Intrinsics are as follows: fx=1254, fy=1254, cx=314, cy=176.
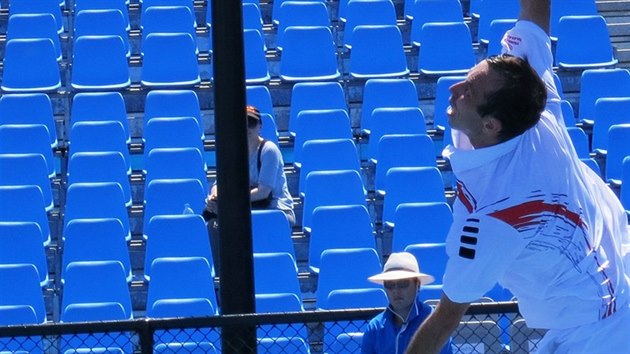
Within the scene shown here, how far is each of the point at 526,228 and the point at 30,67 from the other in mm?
7359

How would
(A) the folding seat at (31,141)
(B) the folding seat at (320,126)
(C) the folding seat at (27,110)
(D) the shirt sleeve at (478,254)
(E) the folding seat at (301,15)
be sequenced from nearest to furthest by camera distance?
1. (D) the shirt sleeve at (478,254)
2. (A) the folding seat at (31,141)
3. (B) the folding seat at (320,126)
4. (C) the folding seat at (27,110)
5. (E) the folding seat at (301,15)

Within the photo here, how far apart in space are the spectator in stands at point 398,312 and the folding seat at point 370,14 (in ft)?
15.5

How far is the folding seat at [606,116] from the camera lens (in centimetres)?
924

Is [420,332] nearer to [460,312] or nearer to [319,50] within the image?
[460,312]

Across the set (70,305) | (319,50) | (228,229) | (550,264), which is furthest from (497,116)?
A: (319,50)

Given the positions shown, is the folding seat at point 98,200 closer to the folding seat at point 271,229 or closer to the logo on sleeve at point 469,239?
the folding seat at point 271,229

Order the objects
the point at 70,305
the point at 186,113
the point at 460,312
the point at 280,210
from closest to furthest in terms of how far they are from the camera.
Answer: the point at 460,312 < the point at 70,305 < the point at 280,210 < the point at 186,113

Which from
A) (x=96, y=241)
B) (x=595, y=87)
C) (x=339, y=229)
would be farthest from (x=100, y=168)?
(x=595, y=87)

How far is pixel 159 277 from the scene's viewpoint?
7266 mm

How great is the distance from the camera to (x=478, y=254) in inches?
111

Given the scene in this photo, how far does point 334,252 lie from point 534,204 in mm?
4502

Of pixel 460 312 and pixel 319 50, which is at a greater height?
pixel 460 312

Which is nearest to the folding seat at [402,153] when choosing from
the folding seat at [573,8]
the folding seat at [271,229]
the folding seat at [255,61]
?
the folding seat at [271,229]

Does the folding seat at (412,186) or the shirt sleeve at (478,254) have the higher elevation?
the shirt sleeve at (478,254)
